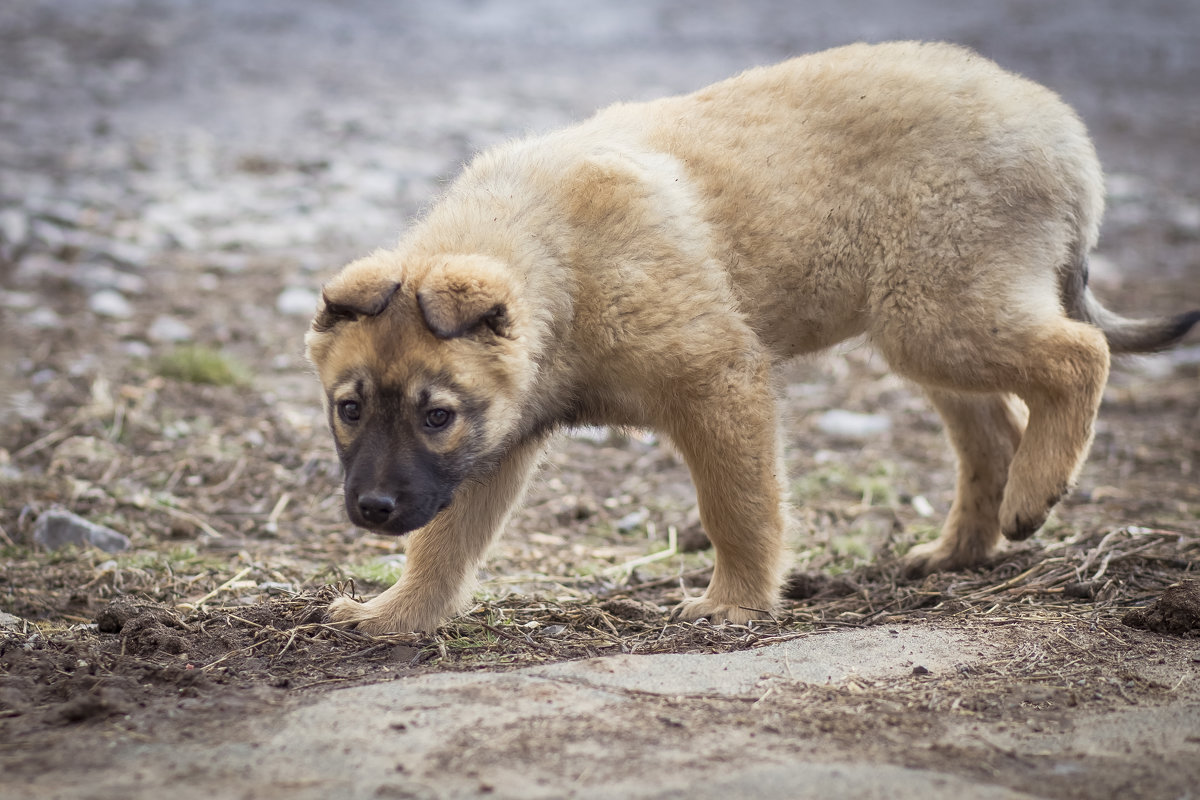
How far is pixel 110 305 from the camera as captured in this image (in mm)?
8477

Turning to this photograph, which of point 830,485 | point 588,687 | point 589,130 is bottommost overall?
point 830,485

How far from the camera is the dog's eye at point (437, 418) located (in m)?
4.04

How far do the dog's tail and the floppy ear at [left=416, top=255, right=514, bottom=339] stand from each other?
101 inches

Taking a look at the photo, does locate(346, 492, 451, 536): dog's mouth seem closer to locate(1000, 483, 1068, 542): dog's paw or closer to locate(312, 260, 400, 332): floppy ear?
locate(312, 260, 400, 332): floppy ear

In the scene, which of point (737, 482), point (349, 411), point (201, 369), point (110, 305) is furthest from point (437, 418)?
point (110, 305)

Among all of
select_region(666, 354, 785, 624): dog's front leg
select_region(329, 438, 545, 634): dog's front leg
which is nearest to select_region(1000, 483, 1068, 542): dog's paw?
select_region(666, 354, 785, 624): dog's front leg

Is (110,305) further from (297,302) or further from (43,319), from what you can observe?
(297,302)

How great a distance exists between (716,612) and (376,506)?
1.45 m

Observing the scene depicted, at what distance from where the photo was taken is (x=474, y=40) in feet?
64.5

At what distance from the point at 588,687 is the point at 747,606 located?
1280mm

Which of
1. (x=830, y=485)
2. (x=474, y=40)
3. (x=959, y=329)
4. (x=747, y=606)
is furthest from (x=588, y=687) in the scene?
(x=474, y=40)

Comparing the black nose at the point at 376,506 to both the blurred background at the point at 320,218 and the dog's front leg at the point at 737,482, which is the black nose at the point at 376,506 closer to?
the dog's front leg at the point at 737,482

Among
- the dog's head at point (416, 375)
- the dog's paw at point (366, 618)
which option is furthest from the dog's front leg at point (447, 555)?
the dog's head at point (416, 375)

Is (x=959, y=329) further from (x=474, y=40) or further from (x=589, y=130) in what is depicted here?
(x=474, y=40)
